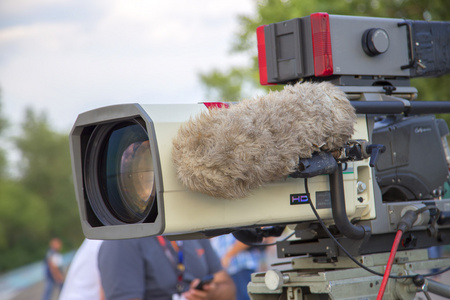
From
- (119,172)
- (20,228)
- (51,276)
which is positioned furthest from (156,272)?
(20,228)

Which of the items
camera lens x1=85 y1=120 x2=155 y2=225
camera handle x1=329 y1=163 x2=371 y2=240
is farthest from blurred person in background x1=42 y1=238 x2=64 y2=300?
camera handle x1=329 y1=163 x2=371 y2=240

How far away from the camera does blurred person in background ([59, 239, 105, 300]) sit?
12.5 feet

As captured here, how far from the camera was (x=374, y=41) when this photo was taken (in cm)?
258

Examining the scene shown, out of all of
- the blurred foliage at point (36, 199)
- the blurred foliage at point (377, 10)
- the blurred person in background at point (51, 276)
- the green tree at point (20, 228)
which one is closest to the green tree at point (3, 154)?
the blurred foliage at point (36, 199)

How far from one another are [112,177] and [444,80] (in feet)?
23.4

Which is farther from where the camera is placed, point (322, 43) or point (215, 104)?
point (322, 43)

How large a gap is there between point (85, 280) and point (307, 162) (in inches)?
85.1

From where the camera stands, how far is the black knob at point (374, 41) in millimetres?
2588

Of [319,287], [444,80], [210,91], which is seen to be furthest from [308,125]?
[210,91]

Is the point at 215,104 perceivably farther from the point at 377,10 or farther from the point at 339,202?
the point at 377,10

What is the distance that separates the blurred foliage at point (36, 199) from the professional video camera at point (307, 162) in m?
37.6

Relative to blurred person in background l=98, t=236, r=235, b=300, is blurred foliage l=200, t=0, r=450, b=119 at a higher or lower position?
higher

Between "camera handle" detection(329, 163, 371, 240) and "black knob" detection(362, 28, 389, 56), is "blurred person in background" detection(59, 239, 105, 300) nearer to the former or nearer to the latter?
"camera handle" detection(329, 163, 371, 240)

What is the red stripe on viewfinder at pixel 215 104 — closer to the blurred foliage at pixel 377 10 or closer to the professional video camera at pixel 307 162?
the professional video camera at pixel 307 162
